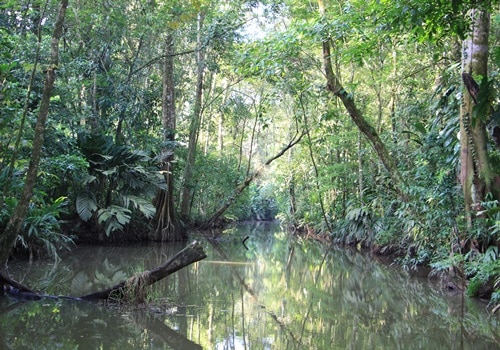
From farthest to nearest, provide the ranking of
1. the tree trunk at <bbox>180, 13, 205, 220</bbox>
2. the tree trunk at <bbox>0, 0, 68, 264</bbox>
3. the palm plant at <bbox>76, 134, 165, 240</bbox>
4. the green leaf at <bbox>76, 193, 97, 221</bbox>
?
the tree trunk at <bbox>180, 13, 205, 220</bbox> → the palm plant at <bbox>76, 134, 165, 240</bbox> → the green leaf at <bbox>76, 193, 97, 221</bbox> → the tree trunk at <bbox>0, 0, 68, 264</bbox>

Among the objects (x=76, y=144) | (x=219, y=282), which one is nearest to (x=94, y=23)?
(x=76, y=144)

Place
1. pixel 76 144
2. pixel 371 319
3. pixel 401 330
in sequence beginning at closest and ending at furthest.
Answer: pixel 401 330, pixel 371 319, pixel 76 144

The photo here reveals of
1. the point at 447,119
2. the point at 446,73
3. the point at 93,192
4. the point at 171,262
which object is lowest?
the point at 171,262

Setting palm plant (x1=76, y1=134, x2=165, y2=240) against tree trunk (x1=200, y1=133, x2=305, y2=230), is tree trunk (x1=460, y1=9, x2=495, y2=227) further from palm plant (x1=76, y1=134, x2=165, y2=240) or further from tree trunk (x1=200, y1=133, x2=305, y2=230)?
tree trunk (x1=200, y1=133, x2=305, y2=230)

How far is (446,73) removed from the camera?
26.9 feet

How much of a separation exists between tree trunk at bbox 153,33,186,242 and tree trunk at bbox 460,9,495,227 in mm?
8271

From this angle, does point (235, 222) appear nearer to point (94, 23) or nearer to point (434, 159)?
point (94, 23)

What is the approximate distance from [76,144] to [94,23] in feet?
10.1

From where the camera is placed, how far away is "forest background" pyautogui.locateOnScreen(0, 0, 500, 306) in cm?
645

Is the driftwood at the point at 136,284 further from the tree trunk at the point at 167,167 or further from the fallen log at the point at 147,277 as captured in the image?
the tree trunk at the point at 167,167

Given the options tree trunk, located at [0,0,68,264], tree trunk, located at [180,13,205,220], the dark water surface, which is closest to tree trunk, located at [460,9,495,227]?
the dark water surface

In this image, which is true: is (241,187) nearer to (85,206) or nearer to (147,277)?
(85,206)

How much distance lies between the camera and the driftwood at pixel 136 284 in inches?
215

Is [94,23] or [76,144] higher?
[94,23]
